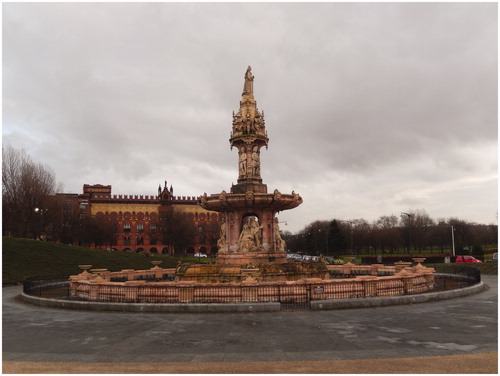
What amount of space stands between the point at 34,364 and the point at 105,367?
184 cm

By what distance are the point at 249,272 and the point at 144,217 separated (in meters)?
94.8

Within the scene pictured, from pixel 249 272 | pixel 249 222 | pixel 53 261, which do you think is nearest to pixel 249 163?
pixel 249 222

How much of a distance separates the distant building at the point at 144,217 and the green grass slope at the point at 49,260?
55.1m

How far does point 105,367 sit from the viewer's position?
343 inches

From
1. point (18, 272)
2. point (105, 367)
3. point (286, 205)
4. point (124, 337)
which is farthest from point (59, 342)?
point (18, 272)

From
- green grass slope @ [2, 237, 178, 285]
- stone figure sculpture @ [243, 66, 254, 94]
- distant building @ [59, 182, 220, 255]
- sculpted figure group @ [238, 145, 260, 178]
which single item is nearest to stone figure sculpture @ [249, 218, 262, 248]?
sculpted figure group @ [238, 145, 260, 178]

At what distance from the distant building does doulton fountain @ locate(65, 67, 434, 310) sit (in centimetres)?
7654

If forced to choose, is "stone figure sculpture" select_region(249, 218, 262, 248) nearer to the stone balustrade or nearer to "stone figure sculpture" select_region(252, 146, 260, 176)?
"stone figure sculpture" select_region(252, 146, 260, 176)

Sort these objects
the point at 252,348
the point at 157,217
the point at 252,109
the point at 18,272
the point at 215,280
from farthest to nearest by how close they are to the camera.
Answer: the point at 157,217, the point at 18,272, the point at 252,109, the point at 215,280, the point at 252,348

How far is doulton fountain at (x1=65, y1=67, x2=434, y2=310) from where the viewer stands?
17688mm

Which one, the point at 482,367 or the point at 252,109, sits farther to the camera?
the point at 252,109

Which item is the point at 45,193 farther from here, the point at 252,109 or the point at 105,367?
the point at 105,367

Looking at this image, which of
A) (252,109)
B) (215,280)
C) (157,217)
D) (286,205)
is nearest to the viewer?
(215,280)

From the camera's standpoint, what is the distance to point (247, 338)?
11.4 meters
